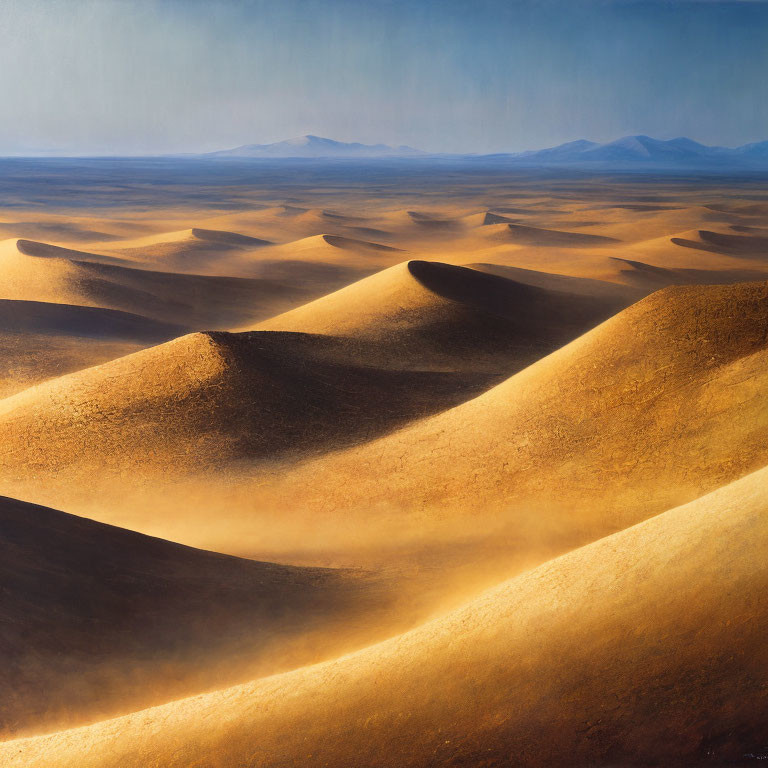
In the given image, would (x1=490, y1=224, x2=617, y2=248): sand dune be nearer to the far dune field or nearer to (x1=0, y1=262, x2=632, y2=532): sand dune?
the far dune field

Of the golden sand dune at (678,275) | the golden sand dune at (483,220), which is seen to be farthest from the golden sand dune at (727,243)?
the golden sand dune at (483,220)

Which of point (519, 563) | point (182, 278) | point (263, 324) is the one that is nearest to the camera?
point (519, 563)

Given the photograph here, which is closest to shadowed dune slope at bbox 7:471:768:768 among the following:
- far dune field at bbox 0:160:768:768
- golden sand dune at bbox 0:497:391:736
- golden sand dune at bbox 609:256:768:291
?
far dune field at bbox 0:160:768:768

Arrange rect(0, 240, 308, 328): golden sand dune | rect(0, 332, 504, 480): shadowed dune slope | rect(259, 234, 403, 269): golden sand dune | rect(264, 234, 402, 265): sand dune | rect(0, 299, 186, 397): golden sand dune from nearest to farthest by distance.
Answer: rect(0, 332, 504, 480): shadowed dune slope, rect(0, 299, 186, 397): golden sand dune, rect(0, 240, 308, 328): golden sand dune, rect(259, 234, 403, 269): golden sand dune, rect(264, 234, 402, 265): sand dune

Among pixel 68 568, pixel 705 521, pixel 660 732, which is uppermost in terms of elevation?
pixel 705 521

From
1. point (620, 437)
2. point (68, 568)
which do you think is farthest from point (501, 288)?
point (68, 568)

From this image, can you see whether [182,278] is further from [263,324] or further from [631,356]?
[631,356]
